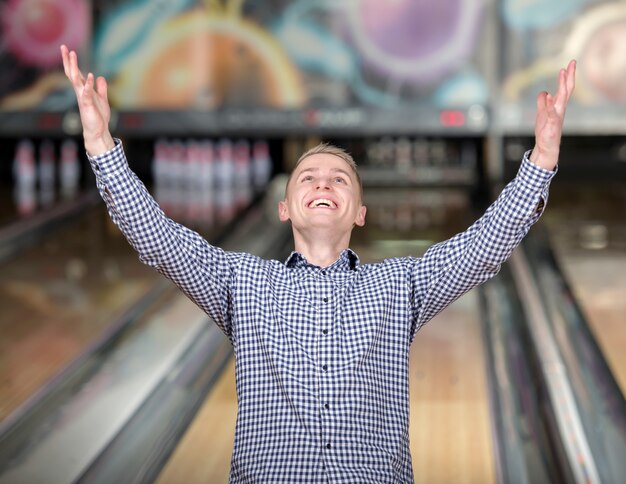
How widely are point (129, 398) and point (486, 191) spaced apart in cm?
340

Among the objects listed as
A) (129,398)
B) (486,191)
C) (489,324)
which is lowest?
(129,398)

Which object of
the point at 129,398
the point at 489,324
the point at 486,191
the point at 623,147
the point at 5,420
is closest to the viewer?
the point at 5,420

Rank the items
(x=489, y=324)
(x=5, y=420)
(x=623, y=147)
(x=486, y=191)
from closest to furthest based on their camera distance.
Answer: (x=5, y=420)
(x=489, y=324)
(x=486, y=191)
(x=623, y=147)

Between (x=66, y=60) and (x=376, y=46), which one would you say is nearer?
(x=66, y=60)

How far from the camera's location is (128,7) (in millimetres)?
6902

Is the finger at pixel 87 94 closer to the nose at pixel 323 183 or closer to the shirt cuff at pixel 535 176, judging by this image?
the nose at pixel 323 183

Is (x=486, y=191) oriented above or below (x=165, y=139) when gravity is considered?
below

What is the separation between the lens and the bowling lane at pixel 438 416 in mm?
3113

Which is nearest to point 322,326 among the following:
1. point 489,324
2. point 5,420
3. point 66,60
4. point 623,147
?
point 66,60

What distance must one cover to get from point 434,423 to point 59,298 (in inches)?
68.2

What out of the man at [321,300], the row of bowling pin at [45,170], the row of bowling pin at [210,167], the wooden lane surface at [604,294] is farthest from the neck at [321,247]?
the row of bowling pin at [45,170]

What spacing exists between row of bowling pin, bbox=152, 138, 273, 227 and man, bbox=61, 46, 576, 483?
4770 millimetres

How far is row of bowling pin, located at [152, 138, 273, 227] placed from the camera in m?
6.91

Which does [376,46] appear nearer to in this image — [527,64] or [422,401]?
[527,64]
